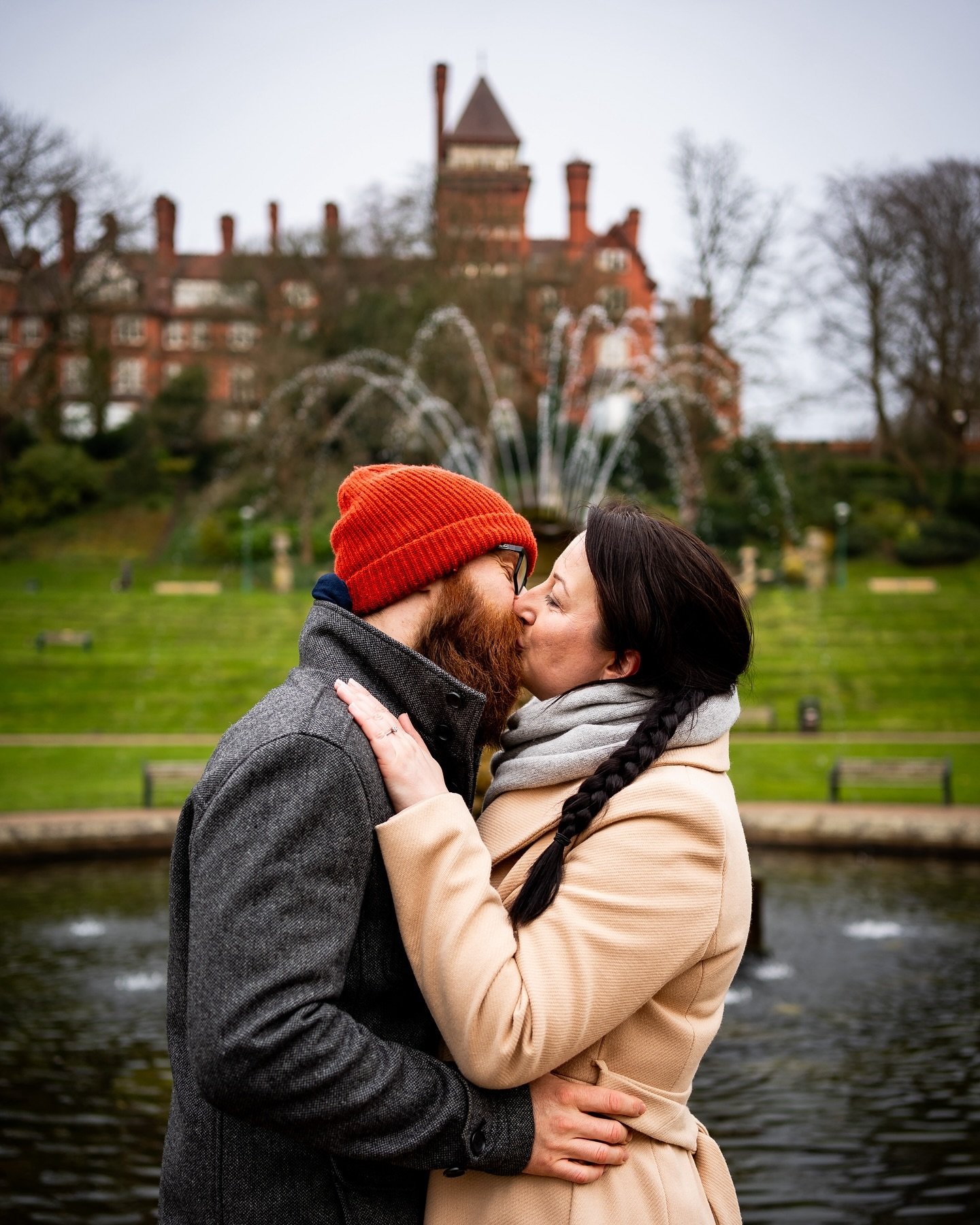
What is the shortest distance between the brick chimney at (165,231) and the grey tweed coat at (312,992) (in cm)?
6675

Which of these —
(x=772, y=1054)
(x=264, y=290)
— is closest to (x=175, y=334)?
(x=264, y=290)

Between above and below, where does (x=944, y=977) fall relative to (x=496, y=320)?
below

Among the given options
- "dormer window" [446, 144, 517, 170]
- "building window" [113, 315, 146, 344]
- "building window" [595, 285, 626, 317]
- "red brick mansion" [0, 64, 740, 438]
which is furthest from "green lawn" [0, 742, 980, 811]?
"building window" [113, 315, 146, 344]

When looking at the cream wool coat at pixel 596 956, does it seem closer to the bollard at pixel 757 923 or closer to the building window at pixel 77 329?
the bollard at pixel 757 923

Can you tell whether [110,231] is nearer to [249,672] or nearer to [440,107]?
[249,672]

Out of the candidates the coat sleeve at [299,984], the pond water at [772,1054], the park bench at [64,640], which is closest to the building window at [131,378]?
the park bench at [64,640]

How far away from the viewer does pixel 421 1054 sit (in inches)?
73.5

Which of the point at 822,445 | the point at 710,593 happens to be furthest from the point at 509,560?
the point at 822,445

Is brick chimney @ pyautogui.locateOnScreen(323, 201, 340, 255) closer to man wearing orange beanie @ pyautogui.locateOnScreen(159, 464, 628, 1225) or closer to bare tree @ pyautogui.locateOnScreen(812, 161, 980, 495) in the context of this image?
bare tree @ pyautogui.locateOnScreen(812, 161, 980, 495)

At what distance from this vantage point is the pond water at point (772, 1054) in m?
5.42

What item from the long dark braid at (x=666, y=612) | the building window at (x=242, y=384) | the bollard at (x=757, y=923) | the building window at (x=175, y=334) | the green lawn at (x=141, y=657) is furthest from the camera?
the building window at (x=175, y=334)

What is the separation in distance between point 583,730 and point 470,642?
0.24m

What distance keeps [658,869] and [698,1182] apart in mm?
581

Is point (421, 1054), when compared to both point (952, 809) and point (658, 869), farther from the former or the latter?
point (952, 809)
